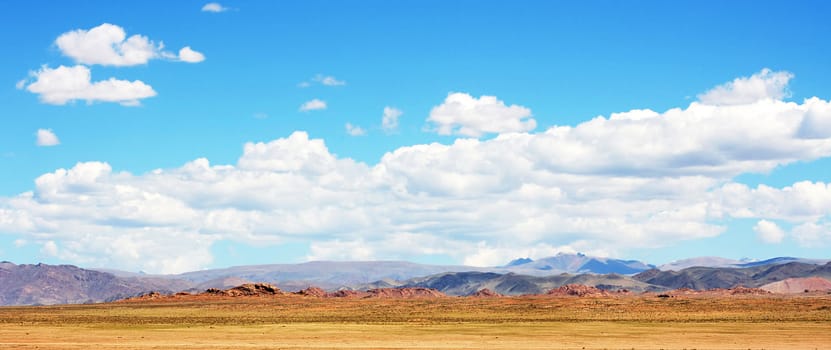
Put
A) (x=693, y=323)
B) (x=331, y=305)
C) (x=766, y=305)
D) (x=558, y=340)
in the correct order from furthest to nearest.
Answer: (x=331, y=305), (x=766, y=305), (x=693, y=323), (x=558, y=340)

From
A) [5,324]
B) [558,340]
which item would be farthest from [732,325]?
[5,324]

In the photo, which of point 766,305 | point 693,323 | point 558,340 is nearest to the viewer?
point 558,340

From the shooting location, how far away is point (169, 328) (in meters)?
89.0

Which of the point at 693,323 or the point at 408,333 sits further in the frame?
the point at 693,323

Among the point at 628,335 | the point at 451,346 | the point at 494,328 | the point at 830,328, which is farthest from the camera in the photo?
the point at 494,328

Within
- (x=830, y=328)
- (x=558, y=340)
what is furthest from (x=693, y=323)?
(x=558, y=340)

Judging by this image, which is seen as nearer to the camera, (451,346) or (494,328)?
(451,346)

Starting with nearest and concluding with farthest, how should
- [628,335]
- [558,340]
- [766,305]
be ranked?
[558,340], [628,335], [766,305]

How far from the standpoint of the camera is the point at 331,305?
155m

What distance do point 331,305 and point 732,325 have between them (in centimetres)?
8174

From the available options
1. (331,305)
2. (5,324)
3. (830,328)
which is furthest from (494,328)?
(331,305)

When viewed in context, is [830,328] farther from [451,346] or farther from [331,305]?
[331,305]

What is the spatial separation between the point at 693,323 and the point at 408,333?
31.9 meters

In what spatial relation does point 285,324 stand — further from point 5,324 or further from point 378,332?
point 5,324
